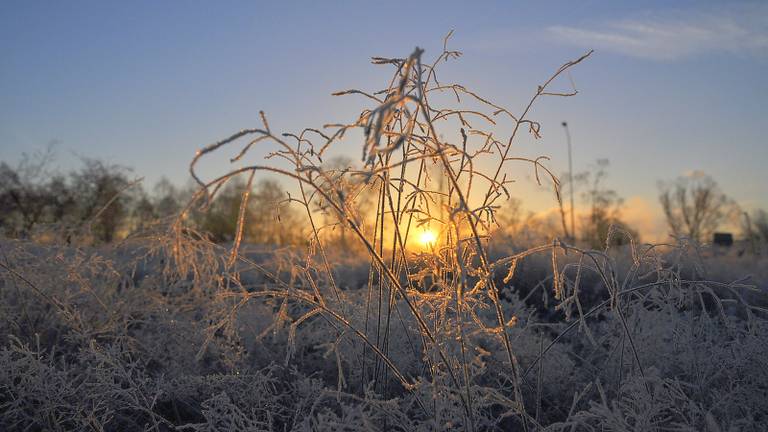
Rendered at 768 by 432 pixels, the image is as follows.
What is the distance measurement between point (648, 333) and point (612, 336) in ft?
0.68

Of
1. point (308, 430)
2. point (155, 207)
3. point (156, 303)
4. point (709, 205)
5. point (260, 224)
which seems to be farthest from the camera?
point (709, 205)

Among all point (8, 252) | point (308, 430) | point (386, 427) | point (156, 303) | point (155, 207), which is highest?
A: point (155, 207)

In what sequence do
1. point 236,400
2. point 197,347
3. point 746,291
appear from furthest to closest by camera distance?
point 746,291 → point 197,347 → point 236,400

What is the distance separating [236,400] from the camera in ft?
10.2

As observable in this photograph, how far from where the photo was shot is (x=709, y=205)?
3703 cm

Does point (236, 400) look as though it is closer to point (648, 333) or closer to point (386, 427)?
point (386, 427)

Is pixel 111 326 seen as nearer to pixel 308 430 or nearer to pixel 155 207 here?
pixel 308 430

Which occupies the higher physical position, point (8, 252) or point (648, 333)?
point (8, 252)

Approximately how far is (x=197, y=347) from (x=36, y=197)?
85.2 feet

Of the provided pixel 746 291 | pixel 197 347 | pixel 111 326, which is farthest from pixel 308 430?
pixel 746 291

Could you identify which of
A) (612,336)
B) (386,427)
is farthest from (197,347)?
(612,336)

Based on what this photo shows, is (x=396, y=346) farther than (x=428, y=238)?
Yes

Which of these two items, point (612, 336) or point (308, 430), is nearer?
point (308, 430)

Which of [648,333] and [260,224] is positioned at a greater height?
[260,224]
